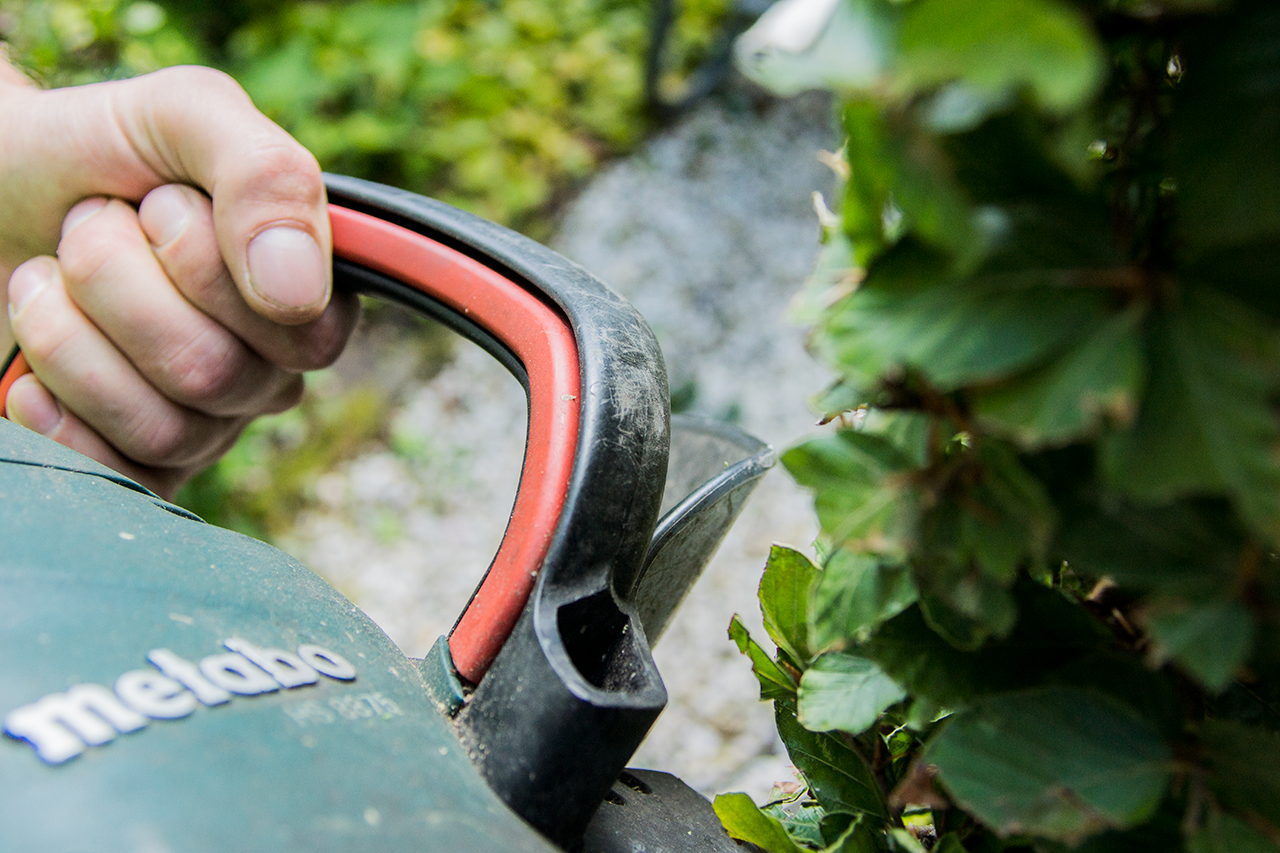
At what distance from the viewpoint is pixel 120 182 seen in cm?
76

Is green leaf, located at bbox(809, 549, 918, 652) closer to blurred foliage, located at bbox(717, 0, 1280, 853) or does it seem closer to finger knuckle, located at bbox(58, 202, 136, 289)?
blurred foliage, located at bbox(717, 0, 1280, 853)

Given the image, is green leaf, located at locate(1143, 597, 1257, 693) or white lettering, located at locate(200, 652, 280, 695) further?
white lettering, located at locate(200, 652, 280, 695)

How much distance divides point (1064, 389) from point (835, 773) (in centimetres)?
27

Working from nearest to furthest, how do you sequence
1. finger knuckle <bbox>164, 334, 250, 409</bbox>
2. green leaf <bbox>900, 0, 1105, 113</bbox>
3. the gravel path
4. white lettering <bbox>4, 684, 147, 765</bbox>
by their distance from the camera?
green leaf <bbox>900, 0, 1105, 113</bbox> → white lettering <bbox>4, 684, 147, 765</bbox> → finger knuckle <bbox>164, 334, 250, 409</bbox> → the gravel path

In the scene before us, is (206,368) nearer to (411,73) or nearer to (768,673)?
(768,673)

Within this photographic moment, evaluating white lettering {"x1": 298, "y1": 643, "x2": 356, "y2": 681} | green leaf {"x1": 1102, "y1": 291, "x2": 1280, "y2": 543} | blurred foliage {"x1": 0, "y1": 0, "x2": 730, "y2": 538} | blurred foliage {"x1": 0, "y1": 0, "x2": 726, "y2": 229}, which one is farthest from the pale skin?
blurred foliage {"x1": 0, "y1": 0, "x2": 726, "y2": 229}

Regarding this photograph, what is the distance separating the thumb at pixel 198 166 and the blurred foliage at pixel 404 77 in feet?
4.24

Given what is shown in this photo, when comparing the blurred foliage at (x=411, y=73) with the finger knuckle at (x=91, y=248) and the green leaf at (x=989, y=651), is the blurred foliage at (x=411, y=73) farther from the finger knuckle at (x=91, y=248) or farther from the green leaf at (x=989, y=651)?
the green leaf at (x=989, y=651)

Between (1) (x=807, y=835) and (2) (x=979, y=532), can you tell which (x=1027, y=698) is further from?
(1) (x=807, y=835)

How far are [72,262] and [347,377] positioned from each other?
1380 millimetres

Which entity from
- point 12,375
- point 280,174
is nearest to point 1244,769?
point 280,174

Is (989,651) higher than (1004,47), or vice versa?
(1004,47)

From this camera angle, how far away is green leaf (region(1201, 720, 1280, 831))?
0.80 feet

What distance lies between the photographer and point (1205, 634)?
21 cm
